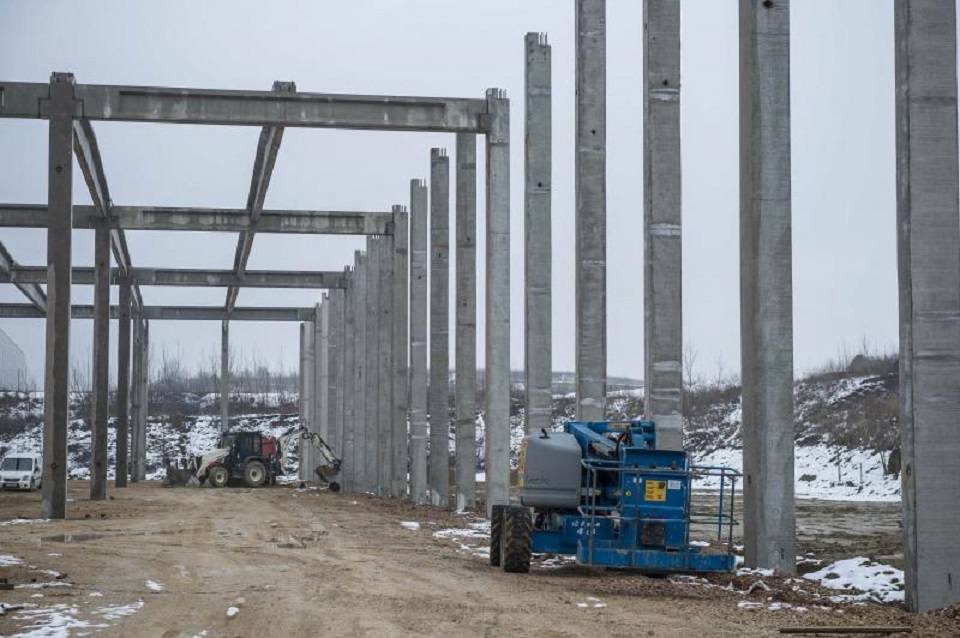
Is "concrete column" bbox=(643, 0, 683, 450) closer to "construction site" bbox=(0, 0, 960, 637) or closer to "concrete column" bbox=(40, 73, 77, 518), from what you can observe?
"construction site" bbox=(0, 0, 960, 637)

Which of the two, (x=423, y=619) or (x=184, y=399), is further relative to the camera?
(x=184, y=399)

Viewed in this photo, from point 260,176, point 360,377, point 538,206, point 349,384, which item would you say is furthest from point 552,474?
point 349,384

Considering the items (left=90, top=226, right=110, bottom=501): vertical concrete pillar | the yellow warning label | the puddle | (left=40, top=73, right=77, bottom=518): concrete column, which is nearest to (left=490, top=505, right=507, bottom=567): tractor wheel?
the yellow warning label

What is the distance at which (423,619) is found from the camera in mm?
11812

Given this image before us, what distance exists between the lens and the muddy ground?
1150 centimetres

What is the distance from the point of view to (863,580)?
617 inches

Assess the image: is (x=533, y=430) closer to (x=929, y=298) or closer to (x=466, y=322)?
(x=466, y=322)

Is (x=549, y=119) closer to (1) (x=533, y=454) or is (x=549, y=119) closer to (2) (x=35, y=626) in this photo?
(1) (x=533, y=454)

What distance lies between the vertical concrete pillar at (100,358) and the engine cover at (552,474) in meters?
23.6

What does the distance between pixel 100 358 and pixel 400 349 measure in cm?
882

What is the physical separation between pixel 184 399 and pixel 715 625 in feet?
301

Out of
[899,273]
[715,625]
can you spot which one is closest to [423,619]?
[715,625]

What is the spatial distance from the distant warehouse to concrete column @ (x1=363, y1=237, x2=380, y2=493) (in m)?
48.2

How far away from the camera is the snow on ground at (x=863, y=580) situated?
1451cm
